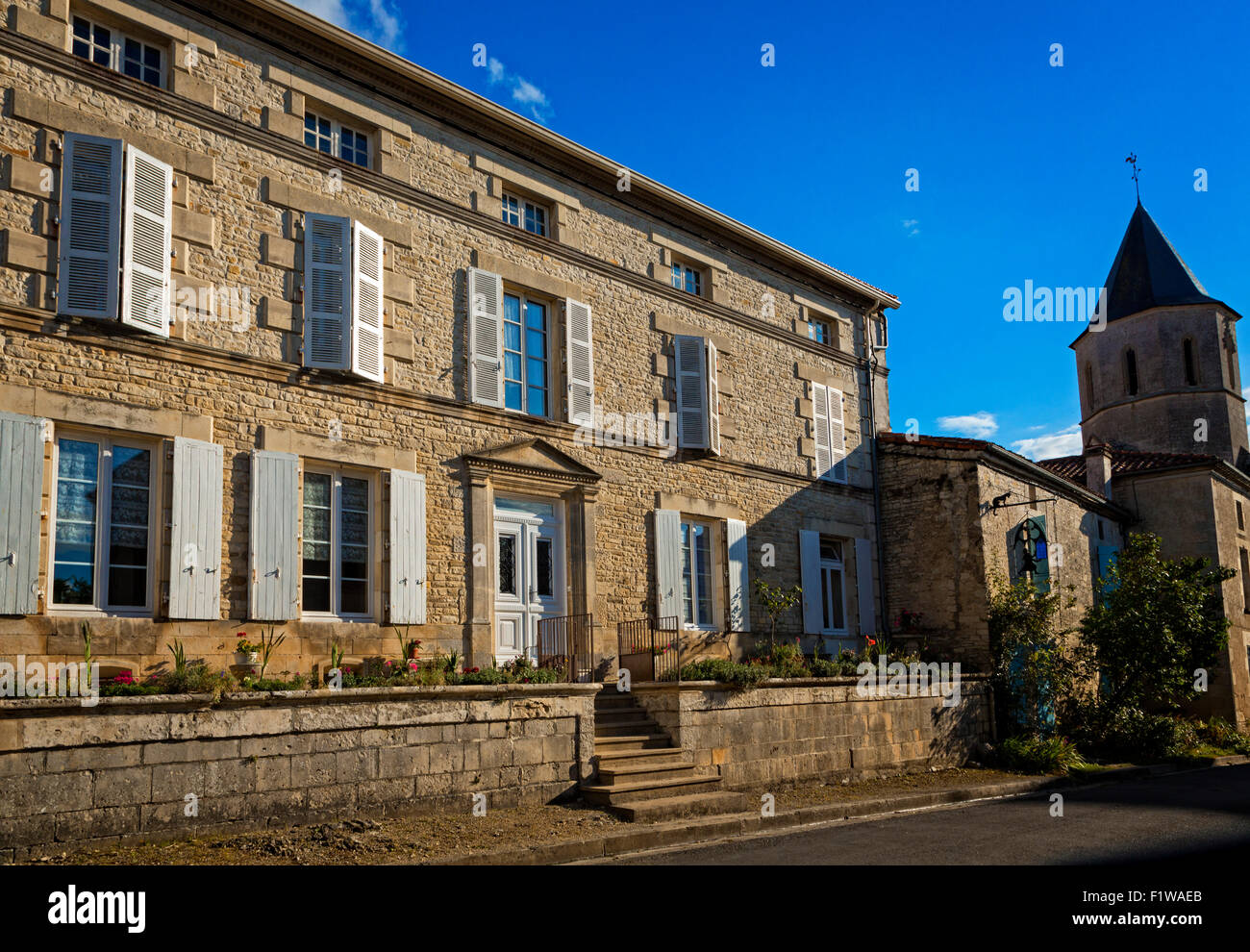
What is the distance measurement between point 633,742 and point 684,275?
775cm

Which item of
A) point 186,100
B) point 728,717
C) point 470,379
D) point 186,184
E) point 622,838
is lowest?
point 622,838

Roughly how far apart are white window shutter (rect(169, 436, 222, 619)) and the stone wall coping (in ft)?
6.25

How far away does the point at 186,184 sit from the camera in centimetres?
1000

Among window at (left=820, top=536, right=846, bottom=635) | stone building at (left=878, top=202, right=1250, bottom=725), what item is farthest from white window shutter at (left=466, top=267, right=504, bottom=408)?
stone building at (left=878, top=202, right=1250, bottom=725)

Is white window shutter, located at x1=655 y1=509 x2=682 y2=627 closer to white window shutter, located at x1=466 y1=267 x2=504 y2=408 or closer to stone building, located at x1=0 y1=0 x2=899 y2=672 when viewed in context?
stone building, located at x1=0 y1=0 x2=899 y2=672

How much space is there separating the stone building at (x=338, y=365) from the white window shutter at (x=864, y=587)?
1398mm

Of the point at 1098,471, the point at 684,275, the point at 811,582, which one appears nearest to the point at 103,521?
the point at 684,275

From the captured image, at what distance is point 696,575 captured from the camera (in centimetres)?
1476

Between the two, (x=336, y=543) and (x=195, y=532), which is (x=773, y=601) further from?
(x=195, y=532)

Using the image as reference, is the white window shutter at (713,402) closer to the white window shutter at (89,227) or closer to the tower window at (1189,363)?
the white window shutter at (89,227)

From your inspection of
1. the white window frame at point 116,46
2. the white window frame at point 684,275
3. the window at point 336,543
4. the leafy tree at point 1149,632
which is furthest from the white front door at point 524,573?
the leafy tree at point 1149,632
